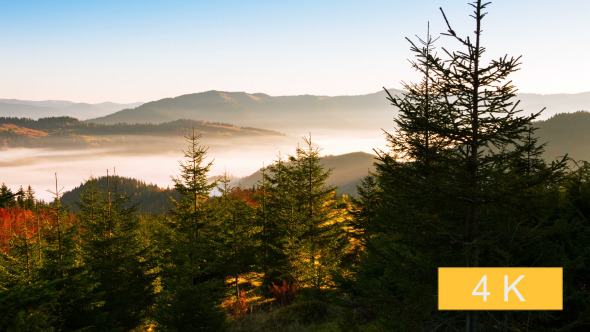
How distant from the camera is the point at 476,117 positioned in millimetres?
6465

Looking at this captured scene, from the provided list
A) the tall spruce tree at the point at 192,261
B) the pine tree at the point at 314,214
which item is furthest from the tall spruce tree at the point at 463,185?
the pine tree at the point at 314,214

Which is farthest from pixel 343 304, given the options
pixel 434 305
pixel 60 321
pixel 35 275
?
pixel 35 275

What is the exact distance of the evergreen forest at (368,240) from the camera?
21.0ft

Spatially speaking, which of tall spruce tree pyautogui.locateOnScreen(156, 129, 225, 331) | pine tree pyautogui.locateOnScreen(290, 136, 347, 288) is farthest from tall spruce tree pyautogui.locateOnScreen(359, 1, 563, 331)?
pine tree pyautogui.locateOnScreen(290, 136, 347, 288)

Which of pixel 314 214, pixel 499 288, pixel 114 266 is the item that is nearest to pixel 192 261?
pixel 114 266

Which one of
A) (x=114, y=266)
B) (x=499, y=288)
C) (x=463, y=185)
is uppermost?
(x=463, y=185)

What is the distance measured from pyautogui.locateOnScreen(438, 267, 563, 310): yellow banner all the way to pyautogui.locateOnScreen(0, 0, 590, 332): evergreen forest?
19 centimetres

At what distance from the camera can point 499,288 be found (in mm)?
6461

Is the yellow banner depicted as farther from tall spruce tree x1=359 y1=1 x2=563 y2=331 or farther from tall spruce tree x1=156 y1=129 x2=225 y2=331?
tall spruce tree x1=156 y1=129 x2=225 y2=331

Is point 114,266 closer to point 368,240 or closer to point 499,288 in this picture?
point 368,240

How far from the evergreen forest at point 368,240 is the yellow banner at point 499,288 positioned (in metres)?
0.19

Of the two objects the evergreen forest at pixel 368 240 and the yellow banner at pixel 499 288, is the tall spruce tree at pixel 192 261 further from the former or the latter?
the yellow banner at pixel 499 288

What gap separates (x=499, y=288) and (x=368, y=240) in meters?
2.70

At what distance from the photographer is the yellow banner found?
6.32m
